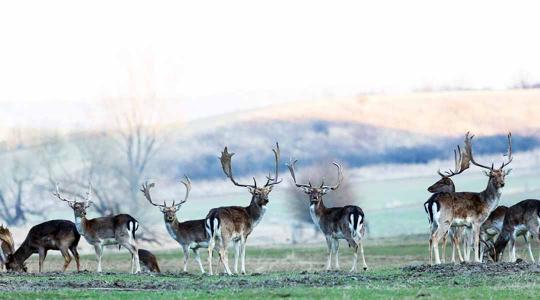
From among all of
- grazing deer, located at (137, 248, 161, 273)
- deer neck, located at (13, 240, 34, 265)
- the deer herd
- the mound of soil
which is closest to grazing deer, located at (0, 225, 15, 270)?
the deer herd

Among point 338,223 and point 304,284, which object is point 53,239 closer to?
point 338,223

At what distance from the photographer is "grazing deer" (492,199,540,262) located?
28.3 m

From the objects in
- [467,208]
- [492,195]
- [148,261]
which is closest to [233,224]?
[148,261]

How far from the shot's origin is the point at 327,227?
28.8 metres

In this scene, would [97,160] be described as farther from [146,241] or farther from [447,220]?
[447,220]

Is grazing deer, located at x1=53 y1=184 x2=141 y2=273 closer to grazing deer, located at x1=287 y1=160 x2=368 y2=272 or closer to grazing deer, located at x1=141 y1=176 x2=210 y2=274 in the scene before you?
grazing deer, located at x1=141 y1=176 x2=210 y2=274

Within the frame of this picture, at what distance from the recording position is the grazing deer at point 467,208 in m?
27.1

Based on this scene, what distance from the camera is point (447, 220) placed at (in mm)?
27188

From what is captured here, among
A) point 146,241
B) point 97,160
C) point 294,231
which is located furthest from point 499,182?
point 97,160

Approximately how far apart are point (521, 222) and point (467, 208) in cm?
193

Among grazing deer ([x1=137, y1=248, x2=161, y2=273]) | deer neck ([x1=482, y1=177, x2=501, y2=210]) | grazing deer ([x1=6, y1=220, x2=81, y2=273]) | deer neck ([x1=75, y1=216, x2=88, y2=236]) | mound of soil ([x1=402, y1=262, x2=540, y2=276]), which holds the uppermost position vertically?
deer neck ([x1=482, y1=177, x2=501, y2=210])

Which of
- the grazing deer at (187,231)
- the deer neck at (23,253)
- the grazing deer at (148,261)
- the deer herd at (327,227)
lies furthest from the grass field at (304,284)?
the grazing deer at (148,261)

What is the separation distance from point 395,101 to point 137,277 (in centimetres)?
10193

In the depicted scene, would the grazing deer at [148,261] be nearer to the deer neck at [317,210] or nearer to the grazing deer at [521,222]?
the deer neck at [317,210]
